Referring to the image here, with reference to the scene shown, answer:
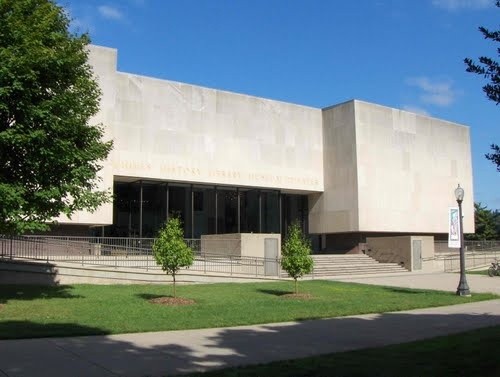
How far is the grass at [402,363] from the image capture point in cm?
790

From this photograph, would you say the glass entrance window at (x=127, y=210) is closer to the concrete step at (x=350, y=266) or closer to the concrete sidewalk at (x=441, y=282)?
the concrete step at (x=350, y=266)

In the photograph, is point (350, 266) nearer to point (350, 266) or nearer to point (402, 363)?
point (350, 266)

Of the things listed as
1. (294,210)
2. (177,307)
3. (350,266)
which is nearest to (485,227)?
(294,210)

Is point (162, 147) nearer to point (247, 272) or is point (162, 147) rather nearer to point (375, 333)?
point (247, 272)

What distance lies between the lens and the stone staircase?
32.4 meters

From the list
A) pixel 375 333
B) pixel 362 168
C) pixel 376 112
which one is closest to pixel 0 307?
pixel 375 333

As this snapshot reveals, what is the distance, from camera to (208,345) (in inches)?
428

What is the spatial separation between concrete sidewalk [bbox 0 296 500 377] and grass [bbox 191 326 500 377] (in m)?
0.73

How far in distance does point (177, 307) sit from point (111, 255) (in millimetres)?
9744

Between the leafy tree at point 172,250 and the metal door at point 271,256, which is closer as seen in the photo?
the leafy tree at point 172,250

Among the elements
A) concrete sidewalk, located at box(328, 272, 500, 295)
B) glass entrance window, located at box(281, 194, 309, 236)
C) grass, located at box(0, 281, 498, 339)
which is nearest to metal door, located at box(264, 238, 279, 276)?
concrete sidewalk, located at box(328, 272, 500, 295)

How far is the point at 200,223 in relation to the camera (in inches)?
1577

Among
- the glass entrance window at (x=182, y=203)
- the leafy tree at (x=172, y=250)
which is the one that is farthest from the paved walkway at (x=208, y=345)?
the glass entrance window at (x=182, y=203)

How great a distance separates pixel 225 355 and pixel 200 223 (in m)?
30.3
